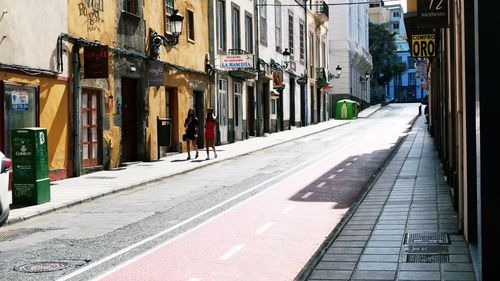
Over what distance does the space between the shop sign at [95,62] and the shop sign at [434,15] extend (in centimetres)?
931

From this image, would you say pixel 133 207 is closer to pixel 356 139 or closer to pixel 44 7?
pixel 44 7

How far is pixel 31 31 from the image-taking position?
1477cm

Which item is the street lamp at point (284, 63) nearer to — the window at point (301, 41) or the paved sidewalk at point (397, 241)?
the window at point (301, 41)

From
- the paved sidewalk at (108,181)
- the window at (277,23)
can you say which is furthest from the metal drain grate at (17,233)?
the window at (277,23)

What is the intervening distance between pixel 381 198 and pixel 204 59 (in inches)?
652

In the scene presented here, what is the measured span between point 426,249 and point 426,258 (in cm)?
47

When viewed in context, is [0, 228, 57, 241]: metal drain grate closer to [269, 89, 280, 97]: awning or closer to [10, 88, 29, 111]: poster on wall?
[10, 88, 29, 111]: poster on wall

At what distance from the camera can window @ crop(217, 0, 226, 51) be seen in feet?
95.1

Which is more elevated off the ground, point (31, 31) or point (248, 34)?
point (248, 34)

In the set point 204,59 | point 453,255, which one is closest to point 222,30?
point 204,59

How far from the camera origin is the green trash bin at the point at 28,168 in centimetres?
1191

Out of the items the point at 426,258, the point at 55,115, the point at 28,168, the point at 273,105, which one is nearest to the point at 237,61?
the point at 273,105

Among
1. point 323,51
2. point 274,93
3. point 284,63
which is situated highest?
point 323,51

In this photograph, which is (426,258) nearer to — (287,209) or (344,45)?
(287,209)
